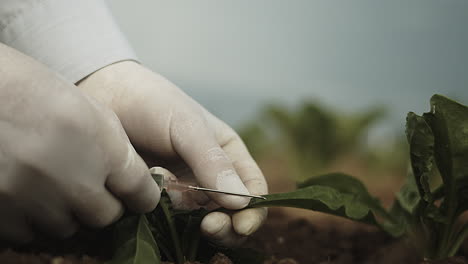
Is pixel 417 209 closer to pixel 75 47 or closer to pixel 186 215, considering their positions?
pixel 186 215

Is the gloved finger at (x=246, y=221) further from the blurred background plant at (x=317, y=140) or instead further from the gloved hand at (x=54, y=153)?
the blurred background plant at (x=317, y=140)

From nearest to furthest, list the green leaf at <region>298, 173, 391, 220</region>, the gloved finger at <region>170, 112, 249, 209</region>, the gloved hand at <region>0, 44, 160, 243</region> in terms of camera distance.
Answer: the gloved hand at <region>0, 44, 160, 243</region>, the gloved finger at <region>170, 112, 249, 209</region>, the green leaf at <region>298, 173, 391, 220</region>

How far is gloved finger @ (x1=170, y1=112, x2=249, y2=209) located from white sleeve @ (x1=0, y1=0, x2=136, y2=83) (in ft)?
1.02

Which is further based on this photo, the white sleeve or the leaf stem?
the white sleeve

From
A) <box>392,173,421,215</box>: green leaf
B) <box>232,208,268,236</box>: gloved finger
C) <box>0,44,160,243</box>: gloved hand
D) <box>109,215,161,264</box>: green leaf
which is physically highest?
<box>0,44,160,243</box>: gloved hand

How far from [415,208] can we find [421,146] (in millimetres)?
237

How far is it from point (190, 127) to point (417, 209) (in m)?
0.58

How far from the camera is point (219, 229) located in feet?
2.89

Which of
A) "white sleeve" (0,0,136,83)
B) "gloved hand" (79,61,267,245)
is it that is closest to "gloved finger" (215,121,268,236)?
"gloved hand" (79,61,267,245)

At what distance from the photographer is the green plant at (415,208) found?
82 centimetres

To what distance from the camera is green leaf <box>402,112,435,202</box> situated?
0.94m

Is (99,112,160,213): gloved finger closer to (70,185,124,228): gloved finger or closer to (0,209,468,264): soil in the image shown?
(70,185,124,228): gloved finger

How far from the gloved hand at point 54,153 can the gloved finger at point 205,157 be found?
0.55ft

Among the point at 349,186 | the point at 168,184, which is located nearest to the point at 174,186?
the point at 168,184
